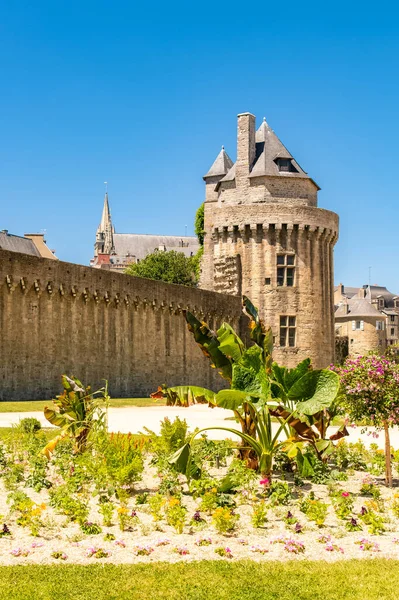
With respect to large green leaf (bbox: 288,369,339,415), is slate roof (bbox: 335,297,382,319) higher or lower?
higher

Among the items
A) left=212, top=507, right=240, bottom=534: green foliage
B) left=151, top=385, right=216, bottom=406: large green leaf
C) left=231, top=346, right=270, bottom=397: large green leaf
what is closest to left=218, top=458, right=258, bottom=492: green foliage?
left=231, top=346, right=270, bottom=397: large green leaf

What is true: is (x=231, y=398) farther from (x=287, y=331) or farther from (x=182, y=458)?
(x=287, y=331)

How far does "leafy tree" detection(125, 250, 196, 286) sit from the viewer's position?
6912cm

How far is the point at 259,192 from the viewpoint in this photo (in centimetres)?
4225

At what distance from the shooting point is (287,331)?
41.7 meters

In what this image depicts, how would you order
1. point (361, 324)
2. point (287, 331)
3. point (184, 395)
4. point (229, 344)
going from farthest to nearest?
point (361, 324)
point (287, 331)
point (184, 395)
point (229, 344)

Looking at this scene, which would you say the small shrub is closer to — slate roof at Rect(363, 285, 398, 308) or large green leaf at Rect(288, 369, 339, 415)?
large green leaf at Rect(288, 369, 339, 415)

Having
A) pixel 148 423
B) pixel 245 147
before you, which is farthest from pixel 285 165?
pixel 148 423

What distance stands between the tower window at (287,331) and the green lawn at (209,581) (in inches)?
1347

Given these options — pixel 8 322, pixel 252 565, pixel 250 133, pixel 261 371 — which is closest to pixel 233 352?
pixel 261 371

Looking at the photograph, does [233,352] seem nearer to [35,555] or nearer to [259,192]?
[35,555]

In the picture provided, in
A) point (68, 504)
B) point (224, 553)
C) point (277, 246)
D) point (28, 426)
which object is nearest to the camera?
point (224, 553)

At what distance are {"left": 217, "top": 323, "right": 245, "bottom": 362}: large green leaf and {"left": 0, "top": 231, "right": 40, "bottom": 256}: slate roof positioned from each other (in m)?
43.9

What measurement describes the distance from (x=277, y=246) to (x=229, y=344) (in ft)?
100
